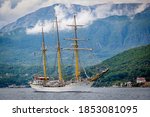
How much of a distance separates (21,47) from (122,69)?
5875 millimetres

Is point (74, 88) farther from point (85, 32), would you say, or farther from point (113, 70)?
point (113, 70)

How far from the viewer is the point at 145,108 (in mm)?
15461

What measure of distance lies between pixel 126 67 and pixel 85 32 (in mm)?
3888

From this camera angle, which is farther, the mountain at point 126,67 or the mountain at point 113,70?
the mountain at point 126,67

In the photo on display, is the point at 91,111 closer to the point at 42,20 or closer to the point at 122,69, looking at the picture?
the point at 42,20

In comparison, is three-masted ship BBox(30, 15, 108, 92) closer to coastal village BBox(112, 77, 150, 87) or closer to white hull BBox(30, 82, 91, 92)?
white hull BBox(30, 82, 91, 92)

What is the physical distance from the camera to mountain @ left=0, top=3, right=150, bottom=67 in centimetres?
2281

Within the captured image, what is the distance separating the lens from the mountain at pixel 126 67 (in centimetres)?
2652

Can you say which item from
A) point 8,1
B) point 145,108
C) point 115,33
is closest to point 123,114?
point 145,108

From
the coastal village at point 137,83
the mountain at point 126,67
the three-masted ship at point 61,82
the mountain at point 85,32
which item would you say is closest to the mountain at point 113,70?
the mountain at point 126,67

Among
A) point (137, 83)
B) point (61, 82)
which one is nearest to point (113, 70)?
point (137, 83)

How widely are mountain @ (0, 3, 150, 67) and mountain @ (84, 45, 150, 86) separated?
0.36 metres

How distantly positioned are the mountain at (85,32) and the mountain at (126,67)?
363mm

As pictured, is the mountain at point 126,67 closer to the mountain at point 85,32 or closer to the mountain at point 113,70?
the mountain at point 113,70
